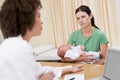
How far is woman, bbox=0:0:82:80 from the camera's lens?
1.12 meters

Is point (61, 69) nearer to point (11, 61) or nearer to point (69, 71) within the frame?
point (69, 71)

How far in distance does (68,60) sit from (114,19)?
1.19m

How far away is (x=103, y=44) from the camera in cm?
251

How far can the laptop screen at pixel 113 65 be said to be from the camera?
148cm

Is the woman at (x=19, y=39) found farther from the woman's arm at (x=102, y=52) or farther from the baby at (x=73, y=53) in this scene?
the woman's arm at (x=102, y=52)

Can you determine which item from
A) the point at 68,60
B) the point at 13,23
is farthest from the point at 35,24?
the point at 68,60

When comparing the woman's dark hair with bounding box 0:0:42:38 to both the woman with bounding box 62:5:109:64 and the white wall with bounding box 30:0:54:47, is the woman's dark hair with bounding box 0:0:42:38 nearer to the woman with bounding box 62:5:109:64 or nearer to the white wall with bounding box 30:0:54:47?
the woman with bounding box 62:5:109:64

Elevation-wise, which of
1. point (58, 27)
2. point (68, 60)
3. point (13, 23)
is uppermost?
point (13, 23)

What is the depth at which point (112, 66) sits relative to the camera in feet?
5.10

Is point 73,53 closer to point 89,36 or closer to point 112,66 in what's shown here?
point 89,36

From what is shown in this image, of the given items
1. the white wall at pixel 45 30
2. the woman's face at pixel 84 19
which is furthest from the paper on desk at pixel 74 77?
the white wall at pixel 45 30

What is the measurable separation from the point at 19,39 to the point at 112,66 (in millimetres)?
698

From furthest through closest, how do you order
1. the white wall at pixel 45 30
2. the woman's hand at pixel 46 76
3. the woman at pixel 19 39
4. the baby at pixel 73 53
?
the white wall at pixel 45 30 < the baby at pixel 73 53 < the woman's hand at pixel 46 76 < the woman at pixel 19 39

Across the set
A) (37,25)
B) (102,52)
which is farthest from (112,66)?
(102,52)
